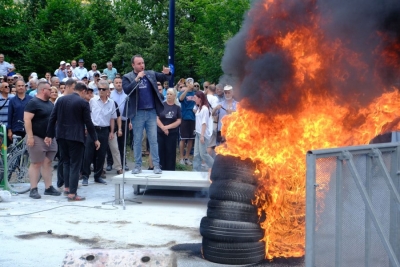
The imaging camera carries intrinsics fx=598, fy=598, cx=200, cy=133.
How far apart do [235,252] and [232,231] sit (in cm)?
24

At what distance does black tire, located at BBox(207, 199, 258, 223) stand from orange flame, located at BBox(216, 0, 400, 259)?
0.18 m

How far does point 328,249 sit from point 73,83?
282 inches

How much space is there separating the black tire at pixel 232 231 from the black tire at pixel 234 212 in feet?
0.16

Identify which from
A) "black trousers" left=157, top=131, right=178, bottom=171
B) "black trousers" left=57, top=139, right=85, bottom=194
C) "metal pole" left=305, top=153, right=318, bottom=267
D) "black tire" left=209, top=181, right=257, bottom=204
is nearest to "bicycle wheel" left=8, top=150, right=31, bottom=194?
"black trousers" left=57, top=139, right=85, bottom=194

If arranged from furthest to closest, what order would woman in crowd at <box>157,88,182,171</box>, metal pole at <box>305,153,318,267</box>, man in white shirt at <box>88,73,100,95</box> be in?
man in white shirt at <box>88,73,100,95</box>, woman in crowd at <box>157,88,182,171</box>, metal pole at <box>305,153,318,267</box>

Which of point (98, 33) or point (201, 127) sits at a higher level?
point (98, 33)

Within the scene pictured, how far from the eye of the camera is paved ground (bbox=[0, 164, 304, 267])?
18.9ft

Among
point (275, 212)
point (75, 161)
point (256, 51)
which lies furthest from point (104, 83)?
point (275, 212)

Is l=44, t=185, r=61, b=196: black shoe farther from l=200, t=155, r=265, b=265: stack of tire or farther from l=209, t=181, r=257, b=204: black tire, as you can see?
l=209, t=181, r=257, b=204: black tire

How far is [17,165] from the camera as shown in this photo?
39.1 feet

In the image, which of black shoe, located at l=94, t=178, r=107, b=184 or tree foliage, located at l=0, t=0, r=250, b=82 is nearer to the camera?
black shoe, located at l=94, t=178, r=107, b=184

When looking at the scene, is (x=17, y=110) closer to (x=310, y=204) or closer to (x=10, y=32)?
(x=310, y=204)

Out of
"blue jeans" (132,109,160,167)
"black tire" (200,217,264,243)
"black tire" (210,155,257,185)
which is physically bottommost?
"black tire" (200,217,264,243)

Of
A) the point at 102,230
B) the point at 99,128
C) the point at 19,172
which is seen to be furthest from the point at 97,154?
the point at 102,230
